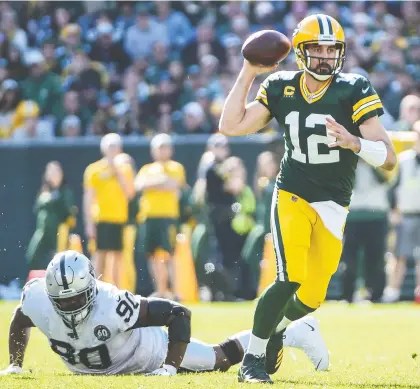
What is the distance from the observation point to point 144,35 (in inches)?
587

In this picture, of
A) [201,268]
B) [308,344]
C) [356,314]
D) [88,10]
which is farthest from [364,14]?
[308,344]

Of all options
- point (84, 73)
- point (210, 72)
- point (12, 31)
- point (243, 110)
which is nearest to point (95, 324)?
point (243, 110)

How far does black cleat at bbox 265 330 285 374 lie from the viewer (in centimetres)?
573

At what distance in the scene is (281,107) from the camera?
543cm

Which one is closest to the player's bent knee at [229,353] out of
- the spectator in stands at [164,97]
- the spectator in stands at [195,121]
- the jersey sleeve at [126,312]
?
the jersey sleeve at [126,312]

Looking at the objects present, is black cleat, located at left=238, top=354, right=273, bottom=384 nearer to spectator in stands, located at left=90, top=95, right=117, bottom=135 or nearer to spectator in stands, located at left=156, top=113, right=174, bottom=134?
spectator in stands, located at left=156, top=113, right=174, bottom=134

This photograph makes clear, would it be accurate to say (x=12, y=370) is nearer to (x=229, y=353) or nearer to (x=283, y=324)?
(x=229, y=353)

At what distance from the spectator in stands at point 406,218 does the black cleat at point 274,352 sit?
5.44 meters

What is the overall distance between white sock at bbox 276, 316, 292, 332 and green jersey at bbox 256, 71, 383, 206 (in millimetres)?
718

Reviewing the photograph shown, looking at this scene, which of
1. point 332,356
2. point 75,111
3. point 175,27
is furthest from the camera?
point 175,27

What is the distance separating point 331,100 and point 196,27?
10.2 meters

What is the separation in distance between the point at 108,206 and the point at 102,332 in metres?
6.28

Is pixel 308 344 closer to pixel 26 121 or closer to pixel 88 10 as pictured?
pixel 26 121

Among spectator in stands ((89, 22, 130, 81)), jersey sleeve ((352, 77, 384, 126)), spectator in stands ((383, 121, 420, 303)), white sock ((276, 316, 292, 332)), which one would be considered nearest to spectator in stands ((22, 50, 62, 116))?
spectator in stands ((89, 22, 130, 81))
